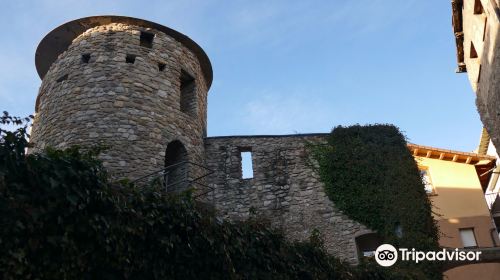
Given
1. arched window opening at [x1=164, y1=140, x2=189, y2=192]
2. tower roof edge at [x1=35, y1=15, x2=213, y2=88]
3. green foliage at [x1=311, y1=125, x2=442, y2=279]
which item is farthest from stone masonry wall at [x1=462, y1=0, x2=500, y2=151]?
arched window opening at [x1=164, y1=140, x2=189, y2=192]

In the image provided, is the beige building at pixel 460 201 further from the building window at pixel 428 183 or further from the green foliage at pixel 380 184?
the green foliage at pixel 380 184

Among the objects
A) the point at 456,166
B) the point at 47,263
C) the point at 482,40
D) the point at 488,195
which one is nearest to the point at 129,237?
the point at 47,263

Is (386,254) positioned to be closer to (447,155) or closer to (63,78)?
(447,155)

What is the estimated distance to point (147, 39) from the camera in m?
11.8

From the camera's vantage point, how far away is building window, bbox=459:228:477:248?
14659 millimetres

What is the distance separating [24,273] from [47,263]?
0.21m

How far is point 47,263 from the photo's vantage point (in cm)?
424

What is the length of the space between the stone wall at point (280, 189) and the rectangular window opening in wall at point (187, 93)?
965 millimetres

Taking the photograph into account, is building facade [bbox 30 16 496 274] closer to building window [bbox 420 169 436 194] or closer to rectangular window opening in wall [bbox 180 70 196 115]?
rectangular window opening in wall [bbox 180 70 196 115]

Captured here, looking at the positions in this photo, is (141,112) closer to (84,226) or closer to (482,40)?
(84,226)

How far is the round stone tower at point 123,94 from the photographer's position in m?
9.96

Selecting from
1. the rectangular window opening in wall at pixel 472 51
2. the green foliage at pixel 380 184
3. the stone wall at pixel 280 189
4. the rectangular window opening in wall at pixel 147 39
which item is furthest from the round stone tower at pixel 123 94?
the rectangular window opening in wall at pixel 472 51

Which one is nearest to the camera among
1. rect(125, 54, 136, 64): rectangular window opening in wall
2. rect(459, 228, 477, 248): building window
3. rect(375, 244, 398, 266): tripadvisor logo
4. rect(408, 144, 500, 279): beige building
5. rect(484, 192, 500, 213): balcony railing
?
rect(375, 244, 398, 266): tripadvisor logo

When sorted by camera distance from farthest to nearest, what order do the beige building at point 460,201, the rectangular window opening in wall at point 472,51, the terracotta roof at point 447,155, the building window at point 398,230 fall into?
1. the terracotta roof at point 447,155
2. the beige building at point 460,201
3. the rectangular window opening in wall at point 472,51
4. the building window at point 398,230
